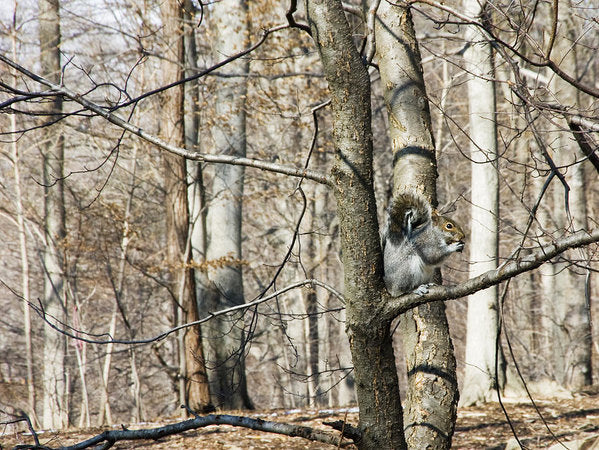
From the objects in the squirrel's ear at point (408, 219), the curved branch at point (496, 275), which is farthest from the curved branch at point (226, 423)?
the squirrel's ear at point (408, 219)

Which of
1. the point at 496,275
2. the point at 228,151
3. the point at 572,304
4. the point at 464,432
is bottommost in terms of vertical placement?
the point at 464,432

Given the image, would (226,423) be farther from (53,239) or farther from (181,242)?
(53,239)

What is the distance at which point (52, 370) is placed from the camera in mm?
12195

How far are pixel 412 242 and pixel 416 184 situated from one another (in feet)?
1.73

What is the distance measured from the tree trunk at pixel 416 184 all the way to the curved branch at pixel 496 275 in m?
1.43

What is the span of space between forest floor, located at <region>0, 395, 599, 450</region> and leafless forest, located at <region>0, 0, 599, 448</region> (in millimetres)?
559

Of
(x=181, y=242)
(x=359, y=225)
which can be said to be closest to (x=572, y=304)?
(x=181, y=242)

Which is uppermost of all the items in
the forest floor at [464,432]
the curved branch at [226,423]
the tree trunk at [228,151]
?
the tree trunk at [228,151]

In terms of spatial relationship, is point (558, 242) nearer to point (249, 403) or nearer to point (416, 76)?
point (416, 76)

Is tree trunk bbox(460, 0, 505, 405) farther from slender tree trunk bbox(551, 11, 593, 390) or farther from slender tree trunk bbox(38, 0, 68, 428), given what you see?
slender tree trunk bbox(38, 0, 68, 428)

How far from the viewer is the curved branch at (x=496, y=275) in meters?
1.84

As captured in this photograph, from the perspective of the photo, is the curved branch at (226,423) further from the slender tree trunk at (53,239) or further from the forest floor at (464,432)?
the slender tree trunk at (53,239)

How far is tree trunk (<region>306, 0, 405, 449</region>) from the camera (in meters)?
2.21

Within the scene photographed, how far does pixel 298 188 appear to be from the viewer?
2818 millimetres
